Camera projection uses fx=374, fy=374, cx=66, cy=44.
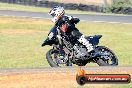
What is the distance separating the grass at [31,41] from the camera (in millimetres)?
13429

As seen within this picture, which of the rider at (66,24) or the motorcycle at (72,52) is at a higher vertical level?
the rider at (66,24)

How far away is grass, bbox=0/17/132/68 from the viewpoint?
13.4 m

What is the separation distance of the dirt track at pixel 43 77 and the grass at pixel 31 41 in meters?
3.70

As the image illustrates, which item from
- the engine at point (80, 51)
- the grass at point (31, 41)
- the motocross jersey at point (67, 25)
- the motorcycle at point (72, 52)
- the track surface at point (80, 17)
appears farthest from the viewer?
the track surface at point (80, 17)

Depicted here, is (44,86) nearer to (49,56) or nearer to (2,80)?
(2,80)

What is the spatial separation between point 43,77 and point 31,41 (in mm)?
10962

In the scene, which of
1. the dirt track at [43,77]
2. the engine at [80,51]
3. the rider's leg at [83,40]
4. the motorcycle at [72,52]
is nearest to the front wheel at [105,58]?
the motorcycle at [72,52]

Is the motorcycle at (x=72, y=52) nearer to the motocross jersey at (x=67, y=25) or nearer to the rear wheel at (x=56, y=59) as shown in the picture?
the rear wheel at (x=56, y=59)

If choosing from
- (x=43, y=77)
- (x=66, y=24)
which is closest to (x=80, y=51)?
(x=66, y=24)

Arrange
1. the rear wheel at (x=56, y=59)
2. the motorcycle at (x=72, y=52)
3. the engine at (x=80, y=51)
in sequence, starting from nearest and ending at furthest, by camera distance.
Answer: the engine at (x=80, y=51), the motorcycle at (x=72, y=52), the rear wheel at (x=56, y=59)

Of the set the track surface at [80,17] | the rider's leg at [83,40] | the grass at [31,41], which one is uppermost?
the rider's leg at [83,40]

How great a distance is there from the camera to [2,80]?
818cm

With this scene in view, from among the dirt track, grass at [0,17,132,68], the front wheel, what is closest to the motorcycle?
the front wheel

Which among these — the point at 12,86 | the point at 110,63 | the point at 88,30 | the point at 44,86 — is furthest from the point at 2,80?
the point at 88,30
